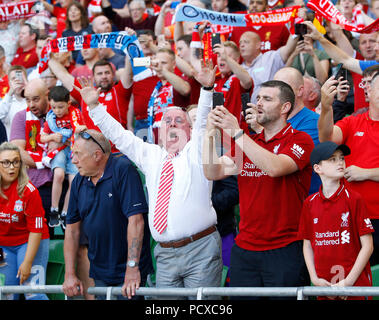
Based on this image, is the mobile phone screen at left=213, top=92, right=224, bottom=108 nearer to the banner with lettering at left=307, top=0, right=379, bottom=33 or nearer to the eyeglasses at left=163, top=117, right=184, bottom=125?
the eyeglasses at left=163, top=117, right=184, bottom=125

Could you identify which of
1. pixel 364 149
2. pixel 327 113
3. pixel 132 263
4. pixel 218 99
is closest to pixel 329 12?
pixel 364 149

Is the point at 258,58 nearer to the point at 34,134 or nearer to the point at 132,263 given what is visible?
the point at 34,134

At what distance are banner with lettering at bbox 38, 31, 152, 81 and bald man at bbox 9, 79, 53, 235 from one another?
1.59 ft

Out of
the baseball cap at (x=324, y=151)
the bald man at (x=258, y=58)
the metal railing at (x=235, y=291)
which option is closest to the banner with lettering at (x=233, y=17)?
the bald man at (x=258, y=58)

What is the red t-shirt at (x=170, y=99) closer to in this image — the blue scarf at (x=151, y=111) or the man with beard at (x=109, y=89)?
the blue scarf at (x=151, y=111)

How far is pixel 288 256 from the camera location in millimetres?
5039

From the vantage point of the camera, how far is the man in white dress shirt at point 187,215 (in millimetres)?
5453

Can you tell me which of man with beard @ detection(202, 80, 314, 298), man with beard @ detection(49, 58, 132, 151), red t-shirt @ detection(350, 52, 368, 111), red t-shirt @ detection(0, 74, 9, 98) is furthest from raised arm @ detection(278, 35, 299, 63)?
red t-shirt @ detection(0, 74, 9, 98)

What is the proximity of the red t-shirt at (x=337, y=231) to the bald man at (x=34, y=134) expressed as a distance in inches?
165

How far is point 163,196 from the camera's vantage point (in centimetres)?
562

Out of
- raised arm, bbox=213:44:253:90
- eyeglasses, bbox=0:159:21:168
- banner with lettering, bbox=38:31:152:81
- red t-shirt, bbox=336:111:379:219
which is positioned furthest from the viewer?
banner with lettering, bbox=38:31:152:81

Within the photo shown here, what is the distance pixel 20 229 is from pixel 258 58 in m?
3.95

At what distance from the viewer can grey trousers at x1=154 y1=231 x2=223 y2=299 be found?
17.9ft
